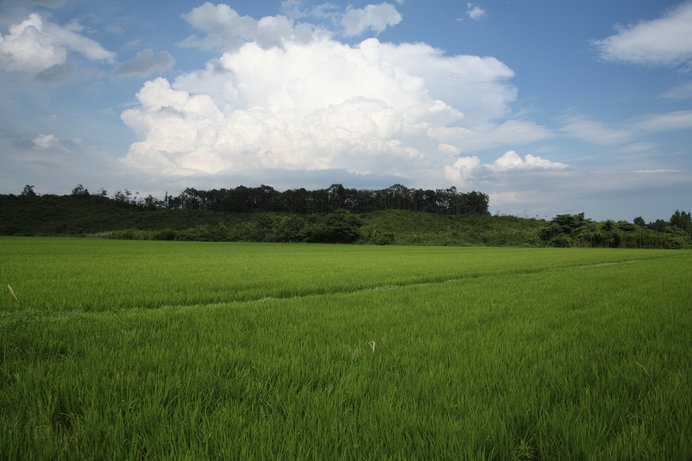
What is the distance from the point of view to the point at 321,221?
7162cm

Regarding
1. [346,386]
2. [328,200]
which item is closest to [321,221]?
[328,200]

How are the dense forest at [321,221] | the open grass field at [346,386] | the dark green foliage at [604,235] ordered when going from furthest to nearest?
the dense forest at [321,221], the dark green foliage at [604,235], the open grass field at [346,386]

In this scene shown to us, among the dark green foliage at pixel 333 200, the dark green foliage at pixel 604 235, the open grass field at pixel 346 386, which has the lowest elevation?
the open grass field at pixel 346 386

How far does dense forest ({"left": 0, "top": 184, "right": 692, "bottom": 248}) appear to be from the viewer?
59531mm

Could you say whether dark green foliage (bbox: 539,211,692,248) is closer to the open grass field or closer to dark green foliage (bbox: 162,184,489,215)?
dark green foliage (bbox: 162,184,489,215)

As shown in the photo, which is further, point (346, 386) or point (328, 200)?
point (328, 200)

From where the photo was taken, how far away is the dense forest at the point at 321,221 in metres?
59.5

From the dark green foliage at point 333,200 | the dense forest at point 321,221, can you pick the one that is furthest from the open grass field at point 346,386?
the dark green foliage at point 333,200

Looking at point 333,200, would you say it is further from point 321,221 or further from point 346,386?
point 346,386

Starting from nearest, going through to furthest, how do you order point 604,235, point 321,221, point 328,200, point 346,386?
1. point 346,386
2. point 604,235
3. point 321,221
4. point 328,200

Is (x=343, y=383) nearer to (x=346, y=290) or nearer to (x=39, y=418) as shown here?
(x=39, y=418)

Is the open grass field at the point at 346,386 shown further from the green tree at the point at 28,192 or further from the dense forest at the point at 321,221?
the green tree at the point at 28,192

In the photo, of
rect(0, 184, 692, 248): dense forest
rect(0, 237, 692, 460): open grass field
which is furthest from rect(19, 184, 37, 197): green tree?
rect(0, 237, 692, 460): open grass field

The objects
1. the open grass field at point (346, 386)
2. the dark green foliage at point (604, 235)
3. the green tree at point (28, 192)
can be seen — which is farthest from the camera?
the green tree at point (28, 192)
